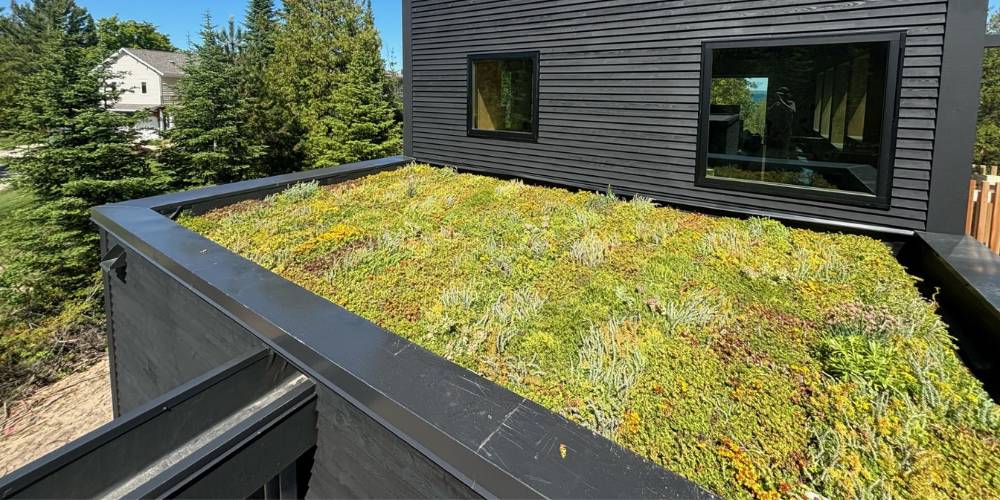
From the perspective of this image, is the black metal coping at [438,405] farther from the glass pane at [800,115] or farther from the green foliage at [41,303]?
the green foliage at [41,303]

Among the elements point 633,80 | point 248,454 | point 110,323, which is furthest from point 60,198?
point 248,454

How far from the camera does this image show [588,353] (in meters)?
2.37

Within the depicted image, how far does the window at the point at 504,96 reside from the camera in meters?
6.80

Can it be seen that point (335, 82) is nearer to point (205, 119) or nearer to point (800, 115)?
point (205, 119)

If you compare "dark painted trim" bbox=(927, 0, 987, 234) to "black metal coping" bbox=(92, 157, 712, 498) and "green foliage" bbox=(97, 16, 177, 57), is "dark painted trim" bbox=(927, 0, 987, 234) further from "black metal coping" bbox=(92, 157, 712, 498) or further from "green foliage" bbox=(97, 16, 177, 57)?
"green foliage" bbox=(97, 16, 177, 57)

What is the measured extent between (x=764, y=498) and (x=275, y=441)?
1.61 meters

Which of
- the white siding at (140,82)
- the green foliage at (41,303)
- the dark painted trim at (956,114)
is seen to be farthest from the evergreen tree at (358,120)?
the white siding at (140,82)

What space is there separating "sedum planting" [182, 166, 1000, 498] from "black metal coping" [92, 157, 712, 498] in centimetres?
43

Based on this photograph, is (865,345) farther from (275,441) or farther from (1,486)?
(1,486)

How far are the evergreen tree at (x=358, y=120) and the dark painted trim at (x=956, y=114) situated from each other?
42.3 feet

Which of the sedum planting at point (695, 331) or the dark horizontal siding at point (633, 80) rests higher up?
the dark horizontal siding at point (633, 80)

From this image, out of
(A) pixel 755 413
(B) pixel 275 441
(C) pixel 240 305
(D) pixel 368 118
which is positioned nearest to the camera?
(B) pixel 275 441

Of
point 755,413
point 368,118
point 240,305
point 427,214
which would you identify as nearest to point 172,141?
point 368,118

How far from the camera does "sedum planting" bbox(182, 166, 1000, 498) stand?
69.7 inches
